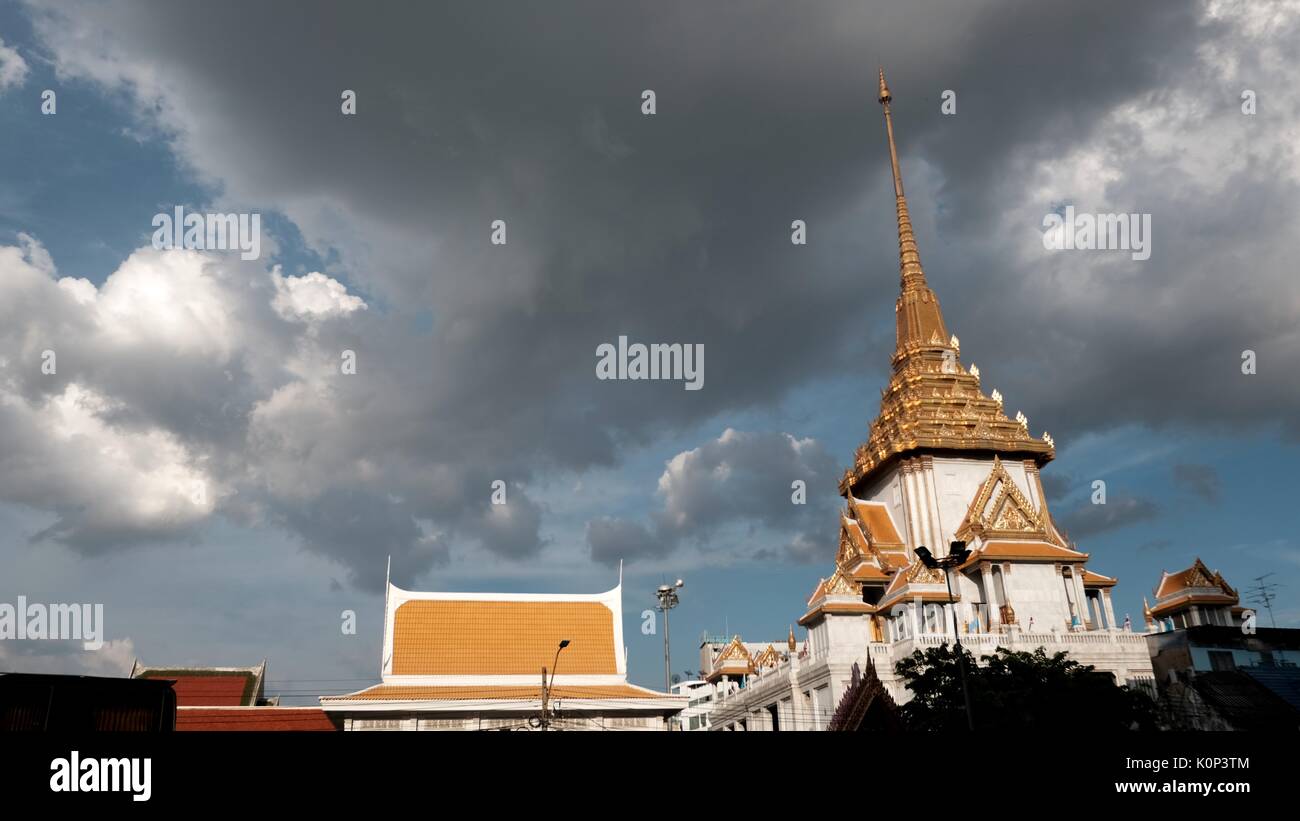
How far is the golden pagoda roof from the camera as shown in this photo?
184 feet

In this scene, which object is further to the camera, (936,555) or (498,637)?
(936,555)

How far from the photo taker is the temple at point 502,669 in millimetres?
40750

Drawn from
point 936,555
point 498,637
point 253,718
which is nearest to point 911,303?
point 936,555

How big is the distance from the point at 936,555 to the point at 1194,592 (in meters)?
12.9

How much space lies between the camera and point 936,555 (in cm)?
5200

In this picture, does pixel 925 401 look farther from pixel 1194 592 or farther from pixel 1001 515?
pixel 1194 592

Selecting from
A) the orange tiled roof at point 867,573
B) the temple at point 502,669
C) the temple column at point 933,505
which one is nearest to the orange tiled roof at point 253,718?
the temple at point 502,669

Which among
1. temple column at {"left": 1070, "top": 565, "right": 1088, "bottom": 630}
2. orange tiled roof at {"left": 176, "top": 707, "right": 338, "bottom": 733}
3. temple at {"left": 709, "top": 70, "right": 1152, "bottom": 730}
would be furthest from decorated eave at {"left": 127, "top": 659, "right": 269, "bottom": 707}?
temple column at {"left": 1070, "top": 565, "right": 1088, "bottom": 630}

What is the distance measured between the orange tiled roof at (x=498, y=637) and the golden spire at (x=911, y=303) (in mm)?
29844

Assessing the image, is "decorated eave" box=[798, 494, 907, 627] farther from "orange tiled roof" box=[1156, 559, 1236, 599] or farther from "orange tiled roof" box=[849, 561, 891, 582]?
"orange tiled roof" box=[1156, 559, 1236, 599]

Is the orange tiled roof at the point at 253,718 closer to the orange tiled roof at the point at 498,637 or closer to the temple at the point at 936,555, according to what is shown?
the orange tiled roof at the point at 498,637

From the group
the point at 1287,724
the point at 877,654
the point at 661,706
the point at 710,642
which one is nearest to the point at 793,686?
the point at 877,654
